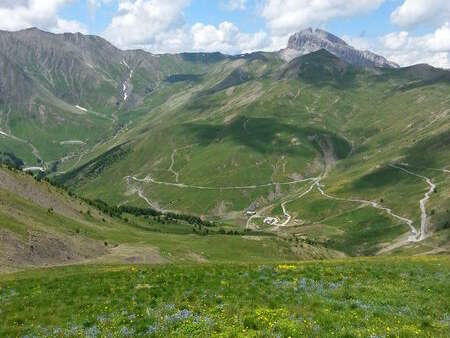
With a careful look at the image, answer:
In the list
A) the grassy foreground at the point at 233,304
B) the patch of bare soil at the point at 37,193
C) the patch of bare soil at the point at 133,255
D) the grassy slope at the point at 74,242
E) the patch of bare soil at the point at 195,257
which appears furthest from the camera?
the patch of bare soil at the point at 37,193

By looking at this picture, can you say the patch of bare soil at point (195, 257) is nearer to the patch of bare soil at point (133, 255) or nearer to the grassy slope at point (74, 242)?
the grassy slope at point (74, 242)

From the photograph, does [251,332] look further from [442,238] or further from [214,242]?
[442,238]

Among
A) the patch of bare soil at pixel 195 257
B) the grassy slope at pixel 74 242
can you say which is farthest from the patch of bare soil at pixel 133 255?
the patch of bare soil at pixel 195 257

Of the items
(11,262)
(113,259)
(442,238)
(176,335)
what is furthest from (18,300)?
(442,238)

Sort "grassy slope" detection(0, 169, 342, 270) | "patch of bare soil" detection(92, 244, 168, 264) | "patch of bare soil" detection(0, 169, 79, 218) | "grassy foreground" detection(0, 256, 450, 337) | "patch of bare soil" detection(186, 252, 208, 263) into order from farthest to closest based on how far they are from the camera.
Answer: "patch of bare soil" detection(0, 169, 79, 218)
"patch of bare soil" detection(186, 252, 208, 263)
"patch of bare soil" detection(92, 244, 168, 264)
"grassy slope" detection(0, 169, 342, 270)
"grassy foreground" detection(0, 256, 450, 337)

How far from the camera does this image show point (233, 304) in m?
26.0

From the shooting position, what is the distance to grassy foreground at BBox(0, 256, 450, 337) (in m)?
22.1

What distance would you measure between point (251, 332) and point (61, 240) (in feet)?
213

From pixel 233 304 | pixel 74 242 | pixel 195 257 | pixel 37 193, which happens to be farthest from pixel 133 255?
pixel 233 304

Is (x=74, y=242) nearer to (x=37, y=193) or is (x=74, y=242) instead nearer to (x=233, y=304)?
(x=37, y=193)

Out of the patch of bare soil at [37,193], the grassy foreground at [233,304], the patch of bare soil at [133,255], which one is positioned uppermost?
the patch of bare soil at [37,193]

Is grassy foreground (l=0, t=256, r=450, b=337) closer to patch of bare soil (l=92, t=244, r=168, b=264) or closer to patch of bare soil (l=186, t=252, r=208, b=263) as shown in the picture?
patch of bare soil (l=92, t=244, r=168, b=264)

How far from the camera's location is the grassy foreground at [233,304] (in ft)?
72.4

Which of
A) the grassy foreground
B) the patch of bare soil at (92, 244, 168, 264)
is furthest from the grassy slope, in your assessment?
the grassy foreground
